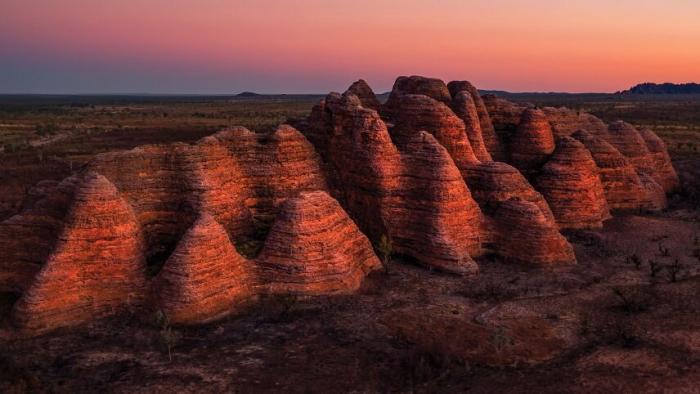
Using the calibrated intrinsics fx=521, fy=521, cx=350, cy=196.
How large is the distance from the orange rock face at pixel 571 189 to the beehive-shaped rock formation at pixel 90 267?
22.2 m

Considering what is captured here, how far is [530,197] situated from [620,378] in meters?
13.3

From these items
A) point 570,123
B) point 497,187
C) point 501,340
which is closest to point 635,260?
point 497,187

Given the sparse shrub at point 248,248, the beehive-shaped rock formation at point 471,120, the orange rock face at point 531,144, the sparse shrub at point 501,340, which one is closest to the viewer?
the sparse shrub at point 501,340

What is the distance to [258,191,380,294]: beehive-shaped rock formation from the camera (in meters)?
19.3

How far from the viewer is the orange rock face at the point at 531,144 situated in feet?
107

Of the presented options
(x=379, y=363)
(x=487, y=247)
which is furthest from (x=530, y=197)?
(x=379, y=363)

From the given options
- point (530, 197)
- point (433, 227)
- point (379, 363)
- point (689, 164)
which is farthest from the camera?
point (689, 164)

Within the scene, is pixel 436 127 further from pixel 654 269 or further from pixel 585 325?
pixel 585 325

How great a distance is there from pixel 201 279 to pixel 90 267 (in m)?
3.76

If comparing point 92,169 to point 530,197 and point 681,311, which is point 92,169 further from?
point 681,311

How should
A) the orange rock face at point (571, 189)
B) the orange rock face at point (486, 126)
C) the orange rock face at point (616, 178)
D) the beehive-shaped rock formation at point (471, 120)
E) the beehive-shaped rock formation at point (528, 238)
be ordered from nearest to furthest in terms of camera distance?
the beehive-shaped rock formation at point (528, 238), the orange rock face at point (571, 189), the beehive-shaped rock formation at point (471, 120), the orange rock face at point (616, 178), the orange rock face at point (486, 126)

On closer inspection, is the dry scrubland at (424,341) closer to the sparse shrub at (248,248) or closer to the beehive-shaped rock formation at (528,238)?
the beehive-shaped rock formation at (528,238)

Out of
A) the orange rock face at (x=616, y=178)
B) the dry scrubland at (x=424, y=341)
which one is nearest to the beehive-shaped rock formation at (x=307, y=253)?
the dry scrubland at (x=424, y=341)

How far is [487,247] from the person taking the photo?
2461cm
